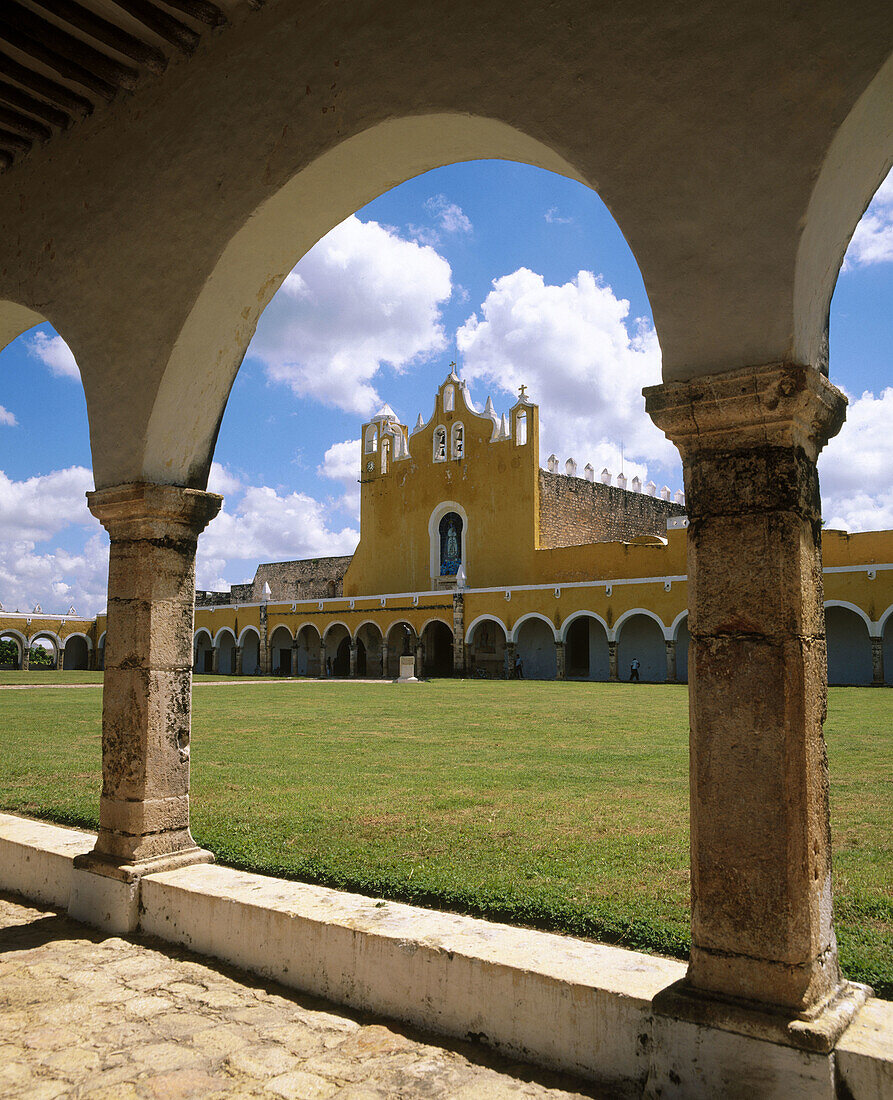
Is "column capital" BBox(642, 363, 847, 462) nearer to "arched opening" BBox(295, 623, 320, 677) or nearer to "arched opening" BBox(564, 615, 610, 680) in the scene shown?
"arched opening" BBox(564, 615, 610, 680)

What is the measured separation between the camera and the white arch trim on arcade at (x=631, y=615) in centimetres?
2202

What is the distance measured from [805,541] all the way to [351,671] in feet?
92.0

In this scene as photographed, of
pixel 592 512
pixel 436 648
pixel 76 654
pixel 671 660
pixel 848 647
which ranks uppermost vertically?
pixel 592 512

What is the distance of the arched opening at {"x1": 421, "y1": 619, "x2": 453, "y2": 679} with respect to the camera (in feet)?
92.2

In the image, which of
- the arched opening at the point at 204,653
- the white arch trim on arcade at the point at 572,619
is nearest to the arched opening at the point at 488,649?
the white arch trim on arcade at the point at 572,619

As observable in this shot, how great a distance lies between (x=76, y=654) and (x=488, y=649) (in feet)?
72.8

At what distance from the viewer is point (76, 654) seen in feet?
133

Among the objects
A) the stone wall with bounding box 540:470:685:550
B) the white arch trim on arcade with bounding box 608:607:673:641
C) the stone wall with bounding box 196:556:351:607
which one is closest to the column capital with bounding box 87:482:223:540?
the white arch trim on arcade with bounding box 608:607:673:641

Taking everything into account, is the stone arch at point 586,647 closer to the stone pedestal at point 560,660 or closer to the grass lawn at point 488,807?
the stone pedestal at point 560,660

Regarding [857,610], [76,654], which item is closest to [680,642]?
[857,610]

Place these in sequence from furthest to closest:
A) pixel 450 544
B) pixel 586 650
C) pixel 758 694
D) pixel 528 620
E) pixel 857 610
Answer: pixel 450 544
pixel 586 650
pixel 528 620
pixel 857 610
pixel 758 694

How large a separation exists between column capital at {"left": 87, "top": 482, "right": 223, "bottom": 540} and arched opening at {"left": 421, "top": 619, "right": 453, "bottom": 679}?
78.2 feet

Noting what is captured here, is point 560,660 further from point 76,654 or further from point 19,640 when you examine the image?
point 76,654

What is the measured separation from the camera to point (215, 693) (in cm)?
1769
